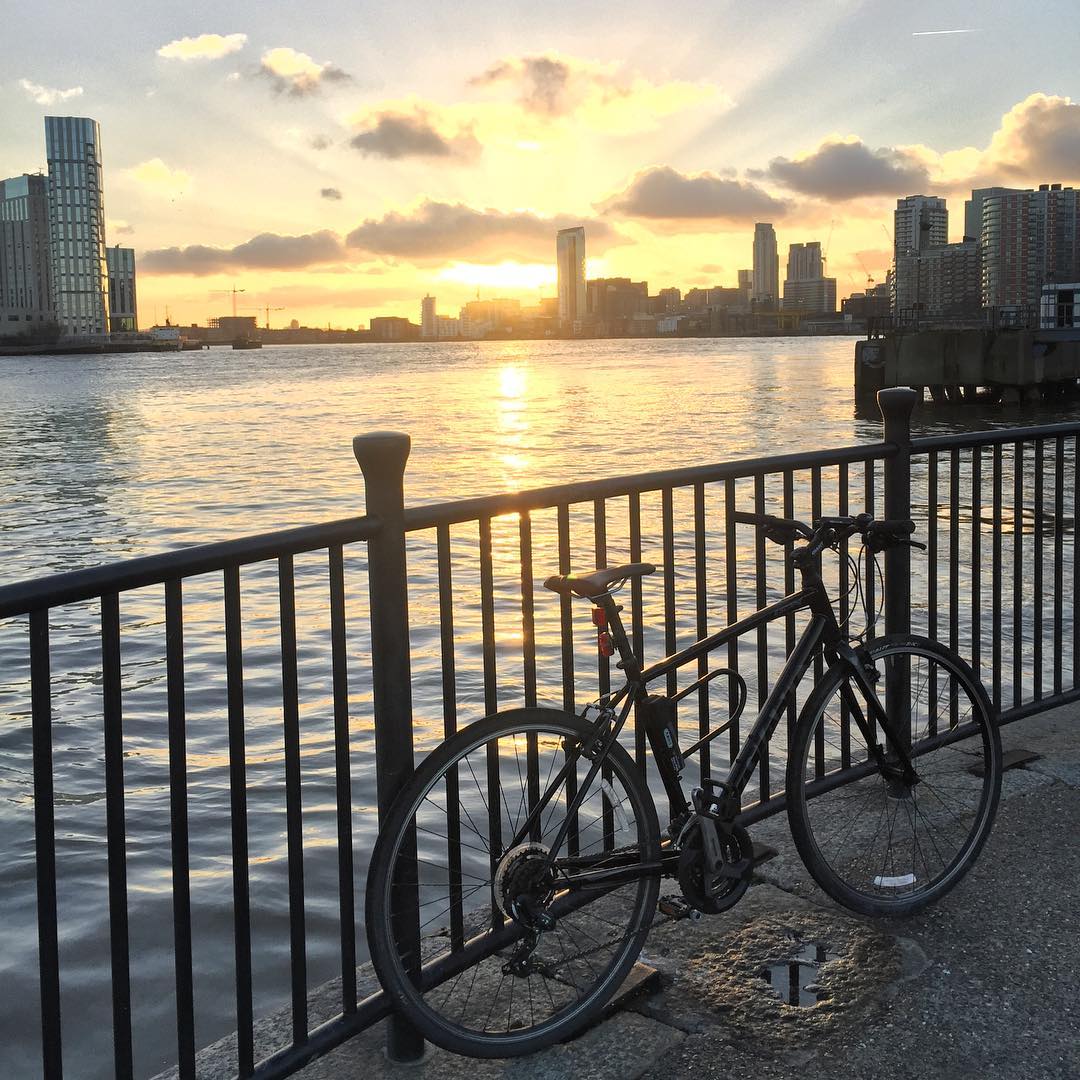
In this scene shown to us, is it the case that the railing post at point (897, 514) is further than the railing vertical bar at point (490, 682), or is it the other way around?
the railing post at point (897, 514)

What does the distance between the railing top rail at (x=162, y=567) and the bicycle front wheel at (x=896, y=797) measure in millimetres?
1574

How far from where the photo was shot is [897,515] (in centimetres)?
491

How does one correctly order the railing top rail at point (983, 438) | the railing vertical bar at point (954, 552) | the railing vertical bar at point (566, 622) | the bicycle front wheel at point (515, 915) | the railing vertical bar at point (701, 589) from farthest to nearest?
the railing vertical bar at point (954, 552), the railing top rail at point (983, 438), the railing vertical bar at point (701, 589), the railing vertical bar at point (566, 622), the bicycle front wheel at point (515, 915)

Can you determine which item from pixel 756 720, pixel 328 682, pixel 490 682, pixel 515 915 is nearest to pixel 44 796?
pixel 515 915

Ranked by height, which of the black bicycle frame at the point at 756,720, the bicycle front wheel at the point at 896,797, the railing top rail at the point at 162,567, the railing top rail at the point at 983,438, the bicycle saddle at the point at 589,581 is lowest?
the bicycle front wheel at the point at 896,797

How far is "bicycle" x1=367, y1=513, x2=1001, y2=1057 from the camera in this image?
3143mm

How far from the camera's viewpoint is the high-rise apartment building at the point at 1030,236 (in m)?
170

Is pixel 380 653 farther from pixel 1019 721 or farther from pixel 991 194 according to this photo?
pixel 991 194

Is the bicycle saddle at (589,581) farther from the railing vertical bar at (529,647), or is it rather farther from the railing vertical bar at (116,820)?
the railing vertical bar at (116,820)

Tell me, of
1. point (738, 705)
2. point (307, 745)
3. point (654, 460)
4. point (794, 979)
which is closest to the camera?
point (794, 979)

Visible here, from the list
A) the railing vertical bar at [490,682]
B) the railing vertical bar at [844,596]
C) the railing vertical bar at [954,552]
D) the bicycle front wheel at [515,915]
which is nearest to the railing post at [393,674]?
the bicycle front wheel at [515,915]

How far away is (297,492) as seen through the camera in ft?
91.9

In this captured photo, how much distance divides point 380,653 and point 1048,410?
6227 cm

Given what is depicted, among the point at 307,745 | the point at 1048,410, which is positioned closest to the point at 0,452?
the point at 307,745
